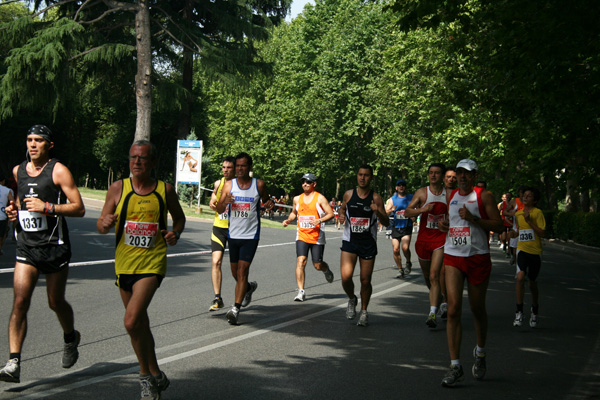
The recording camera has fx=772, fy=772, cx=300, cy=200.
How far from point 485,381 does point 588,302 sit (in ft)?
22.8

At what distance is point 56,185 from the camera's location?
6012mm

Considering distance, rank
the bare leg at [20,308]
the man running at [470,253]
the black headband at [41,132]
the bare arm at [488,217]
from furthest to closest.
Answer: the bare arm at [488,217] < the man running at [470,253] < the black headband at [41,132] < the bare leg at [20,308]

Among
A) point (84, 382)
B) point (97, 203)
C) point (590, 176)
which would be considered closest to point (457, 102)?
point (590, 176)

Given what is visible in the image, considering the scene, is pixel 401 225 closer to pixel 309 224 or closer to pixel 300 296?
pixel 309 224

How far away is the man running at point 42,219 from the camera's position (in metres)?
5.87

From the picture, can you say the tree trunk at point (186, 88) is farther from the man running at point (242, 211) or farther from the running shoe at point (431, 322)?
the running shoe at point (431, 322)

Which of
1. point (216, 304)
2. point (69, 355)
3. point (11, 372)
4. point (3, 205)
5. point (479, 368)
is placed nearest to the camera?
point (11, 372)

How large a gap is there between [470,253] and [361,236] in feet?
9.01

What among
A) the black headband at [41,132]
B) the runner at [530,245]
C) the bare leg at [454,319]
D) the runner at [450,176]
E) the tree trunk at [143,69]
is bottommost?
the bare leg at [454,319]

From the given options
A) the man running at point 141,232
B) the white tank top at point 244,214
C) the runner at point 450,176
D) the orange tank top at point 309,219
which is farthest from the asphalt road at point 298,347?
the runner at point 450,176

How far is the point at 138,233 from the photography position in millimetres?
5527

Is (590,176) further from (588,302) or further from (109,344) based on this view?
(109,344)

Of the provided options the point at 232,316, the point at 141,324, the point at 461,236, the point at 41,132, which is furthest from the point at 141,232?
the point at 232,316

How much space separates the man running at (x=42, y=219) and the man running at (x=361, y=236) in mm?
4019
